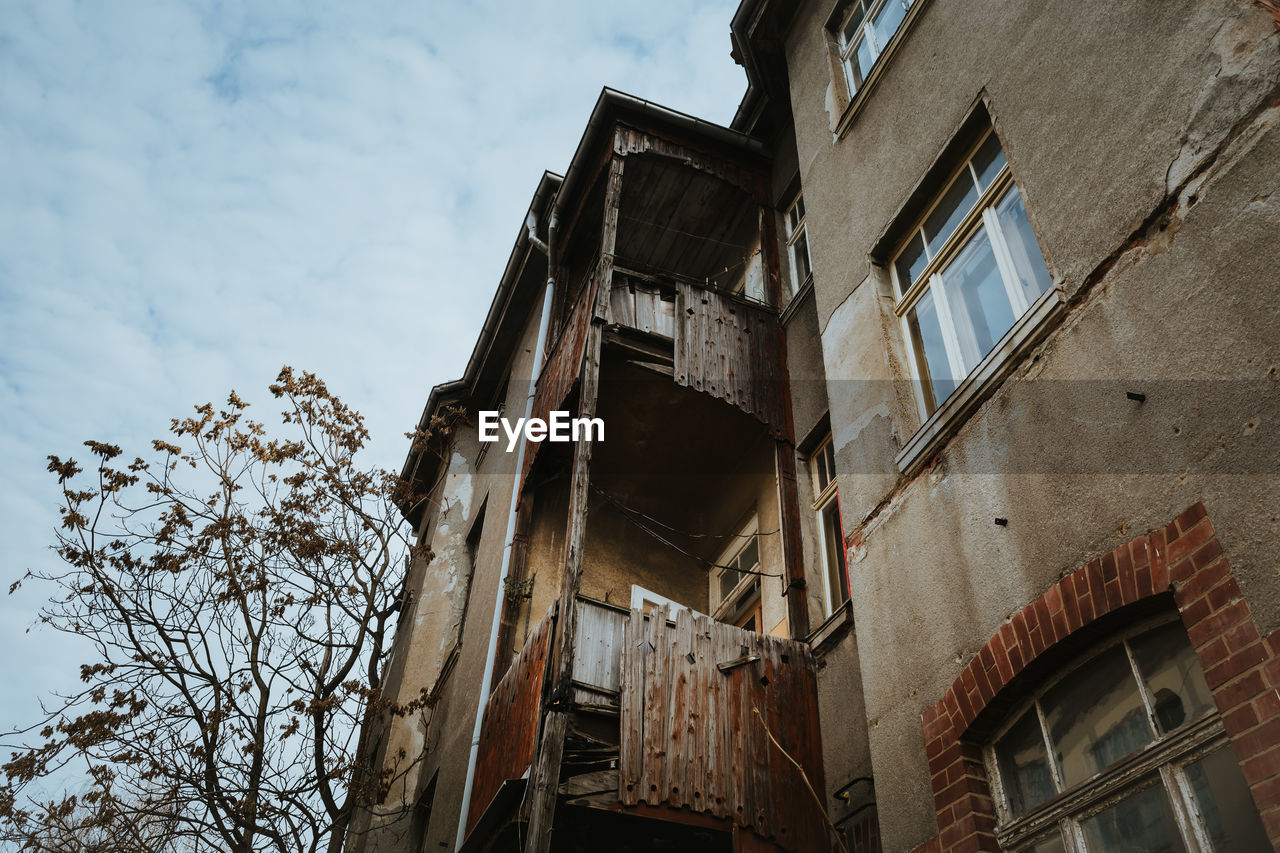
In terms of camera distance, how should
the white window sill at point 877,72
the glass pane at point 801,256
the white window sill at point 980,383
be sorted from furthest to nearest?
the glass pane at point 801,256, the white window sill at point 877,72, the white window sill at point 980,383

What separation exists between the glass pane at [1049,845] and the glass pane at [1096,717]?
8.9 inches

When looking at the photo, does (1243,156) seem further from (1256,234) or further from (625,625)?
(625,625)

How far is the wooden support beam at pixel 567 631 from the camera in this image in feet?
19.4

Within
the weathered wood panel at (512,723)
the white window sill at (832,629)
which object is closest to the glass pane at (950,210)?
the white window sill at (832,629)

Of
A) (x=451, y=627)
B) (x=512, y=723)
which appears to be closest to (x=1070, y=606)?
(x=512, y=723)

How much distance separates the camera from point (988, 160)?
593 centimetres

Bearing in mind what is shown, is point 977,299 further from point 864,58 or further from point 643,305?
point 643,305

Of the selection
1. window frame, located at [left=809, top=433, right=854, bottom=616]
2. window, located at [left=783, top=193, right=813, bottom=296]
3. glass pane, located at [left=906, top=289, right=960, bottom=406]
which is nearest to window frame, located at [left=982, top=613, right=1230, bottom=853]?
glass pane, located at [left=906, top=289, right=960, bottom=406]

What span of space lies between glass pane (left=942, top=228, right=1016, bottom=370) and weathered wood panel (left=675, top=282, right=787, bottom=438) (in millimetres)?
2772

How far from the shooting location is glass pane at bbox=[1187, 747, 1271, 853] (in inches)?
125

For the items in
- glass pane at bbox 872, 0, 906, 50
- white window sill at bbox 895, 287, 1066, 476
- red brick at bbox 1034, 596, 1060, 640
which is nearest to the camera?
red brick at bbox 1034, 596, 1060, 640

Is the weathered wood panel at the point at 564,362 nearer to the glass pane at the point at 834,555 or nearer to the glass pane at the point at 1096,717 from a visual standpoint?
the glass pane at the point at 834,555

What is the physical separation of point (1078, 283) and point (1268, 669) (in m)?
2.04

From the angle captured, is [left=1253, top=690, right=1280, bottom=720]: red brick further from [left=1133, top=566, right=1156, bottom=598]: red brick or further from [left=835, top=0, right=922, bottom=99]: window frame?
[left=835, top=0, right=922, bottom=99]: window frame
